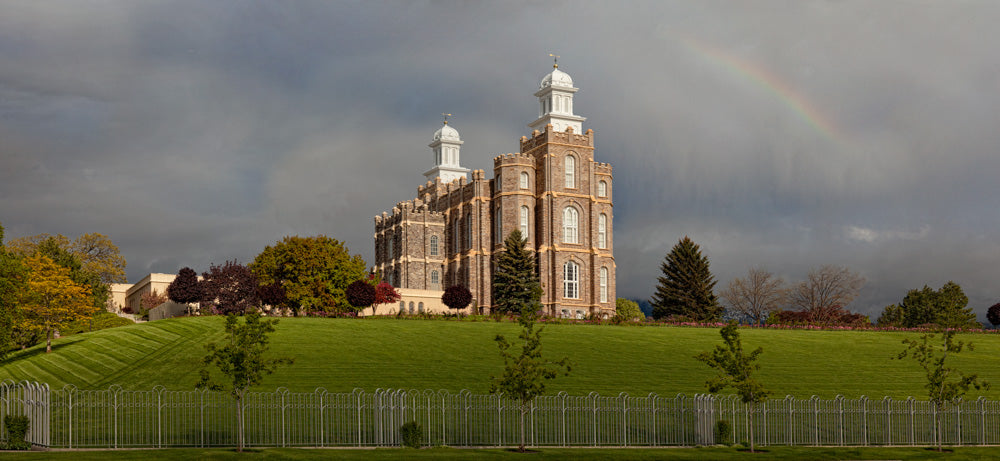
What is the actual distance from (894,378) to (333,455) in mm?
28806

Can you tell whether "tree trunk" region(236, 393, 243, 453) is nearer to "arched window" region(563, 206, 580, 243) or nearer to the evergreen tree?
the evergreen tree

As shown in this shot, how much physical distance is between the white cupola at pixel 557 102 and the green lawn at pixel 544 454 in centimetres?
5610

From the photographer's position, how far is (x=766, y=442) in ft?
102

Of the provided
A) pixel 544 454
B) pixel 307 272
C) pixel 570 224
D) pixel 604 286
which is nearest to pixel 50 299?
pixel 307 272

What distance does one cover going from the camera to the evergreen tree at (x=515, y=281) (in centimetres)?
7012

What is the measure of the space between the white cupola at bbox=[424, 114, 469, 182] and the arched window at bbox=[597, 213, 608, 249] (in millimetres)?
32622

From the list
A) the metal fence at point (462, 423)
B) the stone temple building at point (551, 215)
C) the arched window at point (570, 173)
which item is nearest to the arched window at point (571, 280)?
the stone temple building at point (551, 215)

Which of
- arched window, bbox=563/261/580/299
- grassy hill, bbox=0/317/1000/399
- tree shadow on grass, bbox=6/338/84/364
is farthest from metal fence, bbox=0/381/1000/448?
arched window, bbox=563/261/580/299

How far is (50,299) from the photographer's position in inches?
2057

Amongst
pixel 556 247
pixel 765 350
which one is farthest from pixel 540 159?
pixel 765 350

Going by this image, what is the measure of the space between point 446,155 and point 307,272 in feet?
167

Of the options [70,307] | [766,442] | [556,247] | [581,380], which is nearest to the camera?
[766,442]

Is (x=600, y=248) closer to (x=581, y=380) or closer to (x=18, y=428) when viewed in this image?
(x=581, y=380)

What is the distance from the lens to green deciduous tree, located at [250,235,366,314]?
202ft
